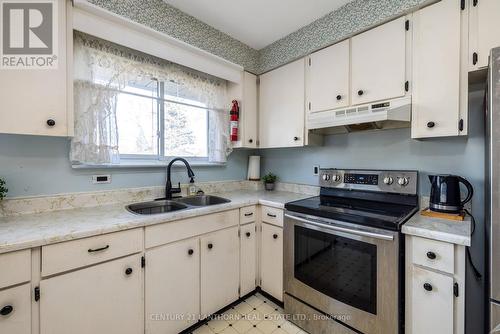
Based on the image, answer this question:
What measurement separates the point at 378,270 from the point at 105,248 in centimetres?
152

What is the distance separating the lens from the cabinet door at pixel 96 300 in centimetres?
105

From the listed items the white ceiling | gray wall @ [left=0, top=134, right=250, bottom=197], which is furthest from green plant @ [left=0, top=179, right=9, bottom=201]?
the white ceiling

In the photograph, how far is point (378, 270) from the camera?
128 cm

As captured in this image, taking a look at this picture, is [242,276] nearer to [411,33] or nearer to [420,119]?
[420,119]

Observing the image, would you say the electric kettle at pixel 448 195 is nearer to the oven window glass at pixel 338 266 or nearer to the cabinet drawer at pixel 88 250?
the oven window glass at pixel 338 266

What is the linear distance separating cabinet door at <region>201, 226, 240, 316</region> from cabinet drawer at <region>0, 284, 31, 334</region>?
0.91m

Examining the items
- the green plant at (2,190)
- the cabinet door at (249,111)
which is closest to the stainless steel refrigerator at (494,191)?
the cabinet door at (249,111)

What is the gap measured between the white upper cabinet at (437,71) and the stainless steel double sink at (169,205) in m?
1.55

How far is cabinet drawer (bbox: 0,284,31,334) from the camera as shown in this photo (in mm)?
940

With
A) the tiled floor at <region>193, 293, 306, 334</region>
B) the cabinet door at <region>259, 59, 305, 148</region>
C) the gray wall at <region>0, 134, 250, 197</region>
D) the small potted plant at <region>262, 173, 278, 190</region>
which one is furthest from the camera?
the small potted plant at <region>262, 173, 278, 190</region>

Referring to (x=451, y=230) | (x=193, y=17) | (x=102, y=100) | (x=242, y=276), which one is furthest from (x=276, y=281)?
(x=193, y=17)

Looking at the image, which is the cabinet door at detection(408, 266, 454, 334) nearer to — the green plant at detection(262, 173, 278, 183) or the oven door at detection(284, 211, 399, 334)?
the oven door at detection(284, 211, 399, 334)

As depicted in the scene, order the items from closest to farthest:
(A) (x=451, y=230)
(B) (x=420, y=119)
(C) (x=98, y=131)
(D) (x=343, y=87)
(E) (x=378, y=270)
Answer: (A) (x=451, y=230) → (E) (x=378, y=270) → (B) (x=420, y=119) → (C) (x=98, y=131) → (D) (x=343, y=87)

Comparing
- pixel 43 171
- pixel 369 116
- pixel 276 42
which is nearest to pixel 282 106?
pixel 276 42
